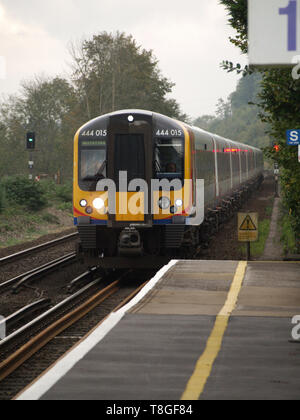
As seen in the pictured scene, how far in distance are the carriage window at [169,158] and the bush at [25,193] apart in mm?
20224

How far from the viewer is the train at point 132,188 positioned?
16031 millimetres

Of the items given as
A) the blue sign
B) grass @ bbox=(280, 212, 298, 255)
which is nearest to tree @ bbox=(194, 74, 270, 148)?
grass @ bbox=(280, 212, 298, 255)

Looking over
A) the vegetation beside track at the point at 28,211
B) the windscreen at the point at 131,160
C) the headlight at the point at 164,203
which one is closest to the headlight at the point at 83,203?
the windscreen at the point at 131,160

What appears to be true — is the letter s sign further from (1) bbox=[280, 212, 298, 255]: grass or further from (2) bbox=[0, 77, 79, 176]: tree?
(2) bbox=[0, 77, 79, 176]: tree

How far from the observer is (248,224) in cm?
1920

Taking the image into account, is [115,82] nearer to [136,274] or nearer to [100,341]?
[136,274]

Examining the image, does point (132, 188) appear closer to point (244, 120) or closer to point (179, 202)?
point (179, 202)

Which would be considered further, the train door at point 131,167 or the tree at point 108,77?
the tree at point 108,77

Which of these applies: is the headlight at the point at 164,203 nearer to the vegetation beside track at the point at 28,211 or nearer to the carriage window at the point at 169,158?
the carriage window at the point at 169,158

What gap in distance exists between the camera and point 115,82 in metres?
53.0

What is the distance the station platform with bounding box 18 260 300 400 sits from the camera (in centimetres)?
639

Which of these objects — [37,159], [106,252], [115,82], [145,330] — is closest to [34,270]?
[106,252]
